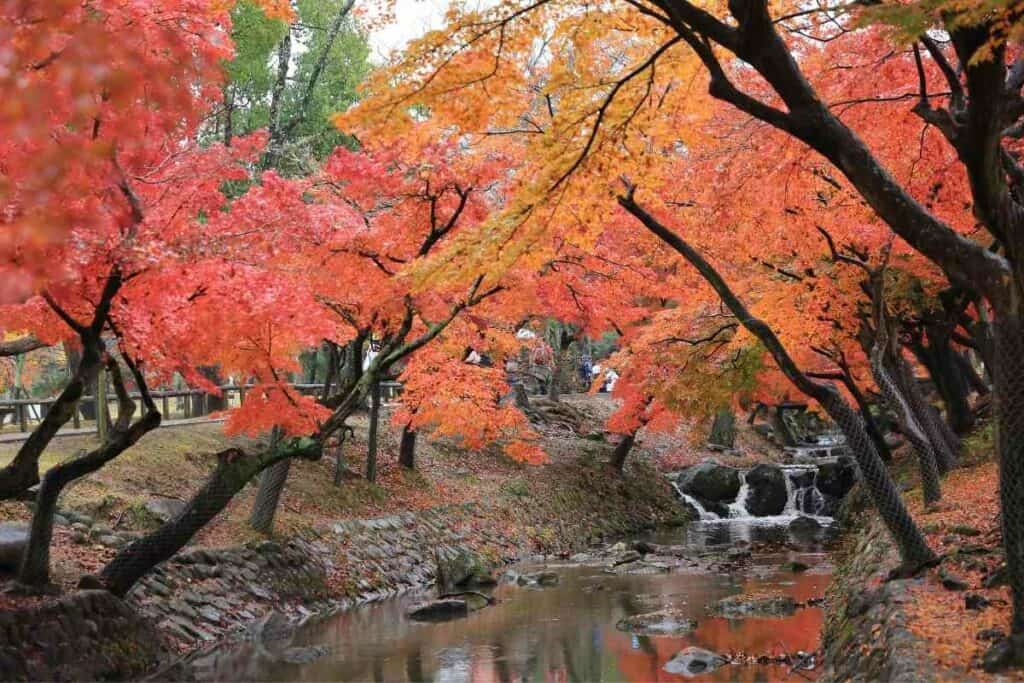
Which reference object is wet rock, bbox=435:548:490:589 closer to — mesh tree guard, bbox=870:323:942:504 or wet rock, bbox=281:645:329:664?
wet rock, bbox=281:645:329:664

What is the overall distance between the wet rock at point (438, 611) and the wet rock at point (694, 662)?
15.4 feet

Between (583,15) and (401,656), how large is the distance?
8.48 metres

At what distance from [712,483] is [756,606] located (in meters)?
16.6

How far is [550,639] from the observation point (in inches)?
530

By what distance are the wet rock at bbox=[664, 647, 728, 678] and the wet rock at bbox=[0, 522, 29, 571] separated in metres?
7.80

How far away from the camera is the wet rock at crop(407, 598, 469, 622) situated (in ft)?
49.5

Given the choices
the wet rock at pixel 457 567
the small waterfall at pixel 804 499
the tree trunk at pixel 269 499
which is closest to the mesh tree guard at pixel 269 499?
the tree trunk at pixel 269 499

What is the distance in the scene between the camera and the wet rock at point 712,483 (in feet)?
101

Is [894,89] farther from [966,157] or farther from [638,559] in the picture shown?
[638,559]

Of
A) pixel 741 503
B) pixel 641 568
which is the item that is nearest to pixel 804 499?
pixel 741 503

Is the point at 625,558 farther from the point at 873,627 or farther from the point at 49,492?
the point at 49,492

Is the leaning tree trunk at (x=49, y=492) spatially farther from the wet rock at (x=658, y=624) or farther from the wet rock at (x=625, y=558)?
the wet rock at (x=625, y=558)

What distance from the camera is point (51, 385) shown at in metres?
41.8

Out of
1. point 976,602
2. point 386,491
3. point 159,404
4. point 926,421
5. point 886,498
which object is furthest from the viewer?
point 159,404
